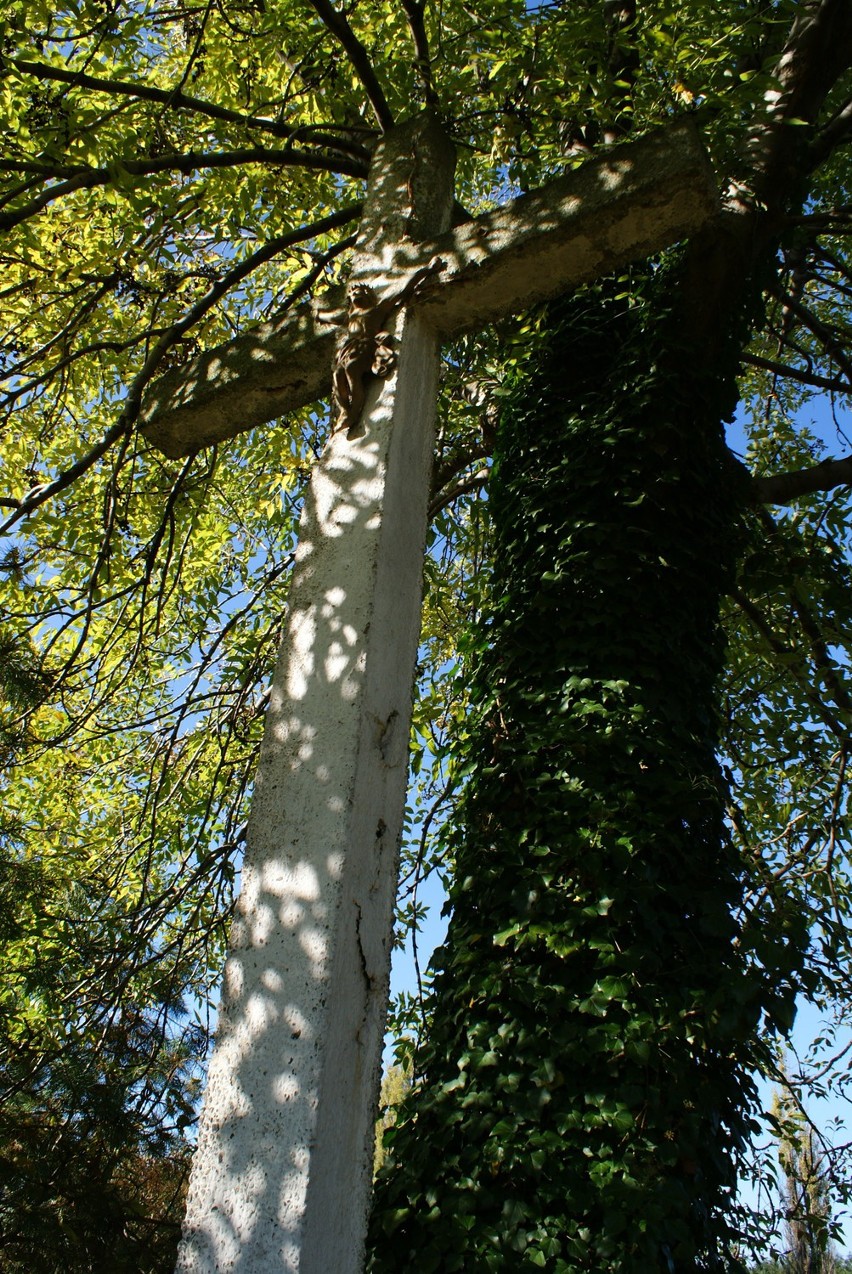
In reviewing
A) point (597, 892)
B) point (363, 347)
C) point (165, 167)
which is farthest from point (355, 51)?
point (597, 892)

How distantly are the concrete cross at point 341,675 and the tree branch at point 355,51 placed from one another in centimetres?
127

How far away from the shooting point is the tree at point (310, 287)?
3.85m

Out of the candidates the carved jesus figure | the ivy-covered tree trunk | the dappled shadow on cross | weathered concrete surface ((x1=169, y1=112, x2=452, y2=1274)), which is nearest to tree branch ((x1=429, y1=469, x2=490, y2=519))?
the ivy-covered tree trunk

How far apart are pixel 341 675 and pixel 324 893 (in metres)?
0.50

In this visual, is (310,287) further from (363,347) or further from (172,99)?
(363,347)

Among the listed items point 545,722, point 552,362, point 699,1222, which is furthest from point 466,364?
point 699,1222

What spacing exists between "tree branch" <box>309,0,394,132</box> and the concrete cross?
1274 millimetres

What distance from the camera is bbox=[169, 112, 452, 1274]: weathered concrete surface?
1.71 metres

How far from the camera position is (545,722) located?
339 cm

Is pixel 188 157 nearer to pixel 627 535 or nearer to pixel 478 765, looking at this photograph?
pixel 627 535

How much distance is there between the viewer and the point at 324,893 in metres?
1.92

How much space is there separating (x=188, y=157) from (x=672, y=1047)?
414cm

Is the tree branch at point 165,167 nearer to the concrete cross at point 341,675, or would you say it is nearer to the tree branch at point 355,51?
the tree branch at point 355,51

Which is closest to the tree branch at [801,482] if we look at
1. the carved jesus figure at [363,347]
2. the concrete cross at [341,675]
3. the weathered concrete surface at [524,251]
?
the weathered concrete surface at [524,251]
